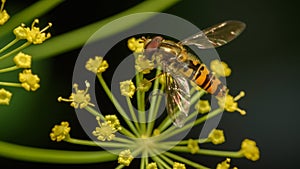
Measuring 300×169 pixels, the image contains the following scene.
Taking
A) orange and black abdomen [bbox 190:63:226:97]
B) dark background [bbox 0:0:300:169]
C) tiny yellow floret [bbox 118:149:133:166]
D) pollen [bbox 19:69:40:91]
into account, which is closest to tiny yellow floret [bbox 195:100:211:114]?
orange and black abdomen [bbox 190:63:226:97]

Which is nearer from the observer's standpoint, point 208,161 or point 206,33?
point 206,33

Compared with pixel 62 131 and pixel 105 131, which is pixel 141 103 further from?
pixel 62 131

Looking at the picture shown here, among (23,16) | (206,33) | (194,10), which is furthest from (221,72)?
(23,16)

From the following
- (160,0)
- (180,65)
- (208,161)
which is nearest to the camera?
(180,65)

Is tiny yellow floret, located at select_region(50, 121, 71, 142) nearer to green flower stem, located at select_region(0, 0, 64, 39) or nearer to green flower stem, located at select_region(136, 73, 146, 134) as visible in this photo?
green flower stem, located at select_region(136, 73, 146, 134)

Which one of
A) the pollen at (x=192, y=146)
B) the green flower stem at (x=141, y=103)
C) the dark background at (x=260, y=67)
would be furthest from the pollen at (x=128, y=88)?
the dark background at (x=260, y=67)

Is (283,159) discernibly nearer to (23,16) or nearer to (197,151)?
(197,151)

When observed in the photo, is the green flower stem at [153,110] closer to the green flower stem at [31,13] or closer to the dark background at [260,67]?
the green flower stem at [31,13]
